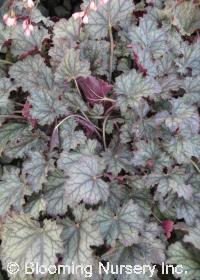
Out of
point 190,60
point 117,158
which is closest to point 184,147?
point 117,158

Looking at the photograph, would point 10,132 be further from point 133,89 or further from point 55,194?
point 133,89

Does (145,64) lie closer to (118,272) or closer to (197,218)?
(197,218)

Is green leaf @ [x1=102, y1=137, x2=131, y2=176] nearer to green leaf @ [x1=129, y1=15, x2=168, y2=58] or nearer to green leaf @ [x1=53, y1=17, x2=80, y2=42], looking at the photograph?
green leaf @ [x1=129, y1=15, x2=168, y2=58]

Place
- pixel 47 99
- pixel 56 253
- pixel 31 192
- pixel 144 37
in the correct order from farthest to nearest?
pixel 144 37 → pixel 47 99 → pixel 31 192 → pixel 56 253

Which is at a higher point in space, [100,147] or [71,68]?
[71,68]

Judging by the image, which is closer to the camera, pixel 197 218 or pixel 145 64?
pixel 197 218

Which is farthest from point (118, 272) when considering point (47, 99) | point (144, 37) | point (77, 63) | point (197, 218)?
point (144, 37)

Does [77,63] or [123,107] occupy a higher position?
[77,63]

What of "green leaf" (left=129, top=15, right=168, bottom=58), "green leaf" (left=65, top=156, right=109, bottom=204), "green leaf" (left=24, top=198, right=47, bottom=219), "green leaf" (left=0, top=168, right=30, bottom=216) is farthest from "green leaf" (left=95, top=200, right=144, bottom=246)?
"green leaf" (left=129, top=15, right=168, bottom=58)
